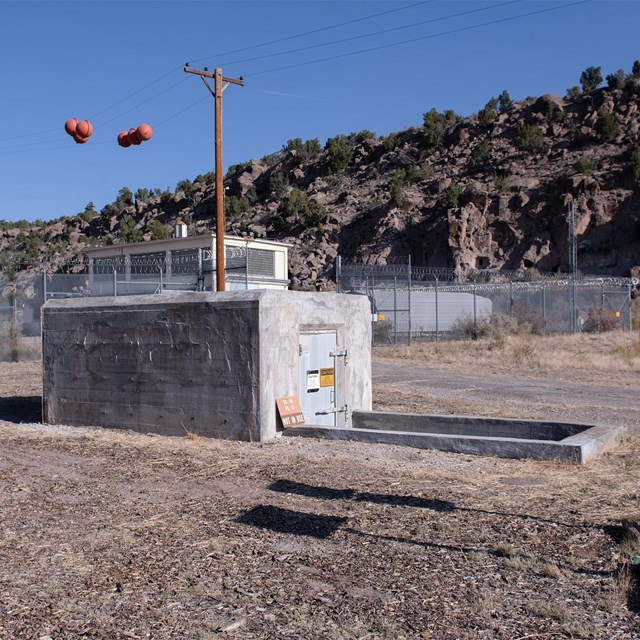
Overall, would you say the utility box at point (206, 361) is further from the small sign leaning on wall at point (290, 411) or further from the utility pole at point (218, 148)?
the utility pole at point (218, 148)

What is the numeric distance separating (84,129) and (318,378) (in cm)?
694

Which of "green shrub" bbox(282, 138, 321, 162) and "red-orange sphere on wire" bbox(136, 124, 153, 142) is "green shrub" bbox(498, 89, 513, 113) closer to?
"green shrub" bbox(282, 138, 321, 162)

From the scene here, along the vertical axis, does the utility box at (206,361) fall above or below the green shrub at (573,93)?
below

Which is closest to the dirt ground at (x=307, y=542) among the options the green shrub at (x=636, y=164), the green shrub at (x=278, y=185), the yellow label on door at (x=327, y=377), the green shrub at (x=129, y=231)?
the yellow label on door at (x=327, y=377)

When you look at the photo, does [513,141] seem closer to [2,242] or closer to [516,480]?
[2,242]

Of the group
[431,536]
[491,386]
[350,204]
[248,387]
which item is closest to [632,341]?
[491,386]

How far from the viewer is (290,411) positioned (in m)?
10.9

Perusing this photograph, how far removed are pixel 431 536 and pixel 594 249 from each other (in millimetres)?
44279

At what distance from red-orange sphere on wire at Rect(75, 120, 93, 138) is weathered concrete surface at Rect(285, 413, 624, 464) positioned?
298 inches

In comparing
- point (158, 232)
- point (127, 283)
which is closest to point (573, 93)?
point (158, 232)

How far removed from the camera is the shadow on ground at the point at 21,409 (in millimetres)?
13554

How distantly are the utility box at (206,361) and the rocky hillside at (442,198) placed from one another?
3015 centimetres

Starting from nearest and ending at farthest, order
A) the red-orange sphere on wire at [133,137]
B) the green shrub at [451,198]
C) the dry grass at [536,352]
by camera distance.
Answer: the red-orange sphere on wire at [133,137], the dry grass at [536,352], the green shrub at [451,198]

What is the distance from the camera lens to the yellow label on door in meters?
11.8
